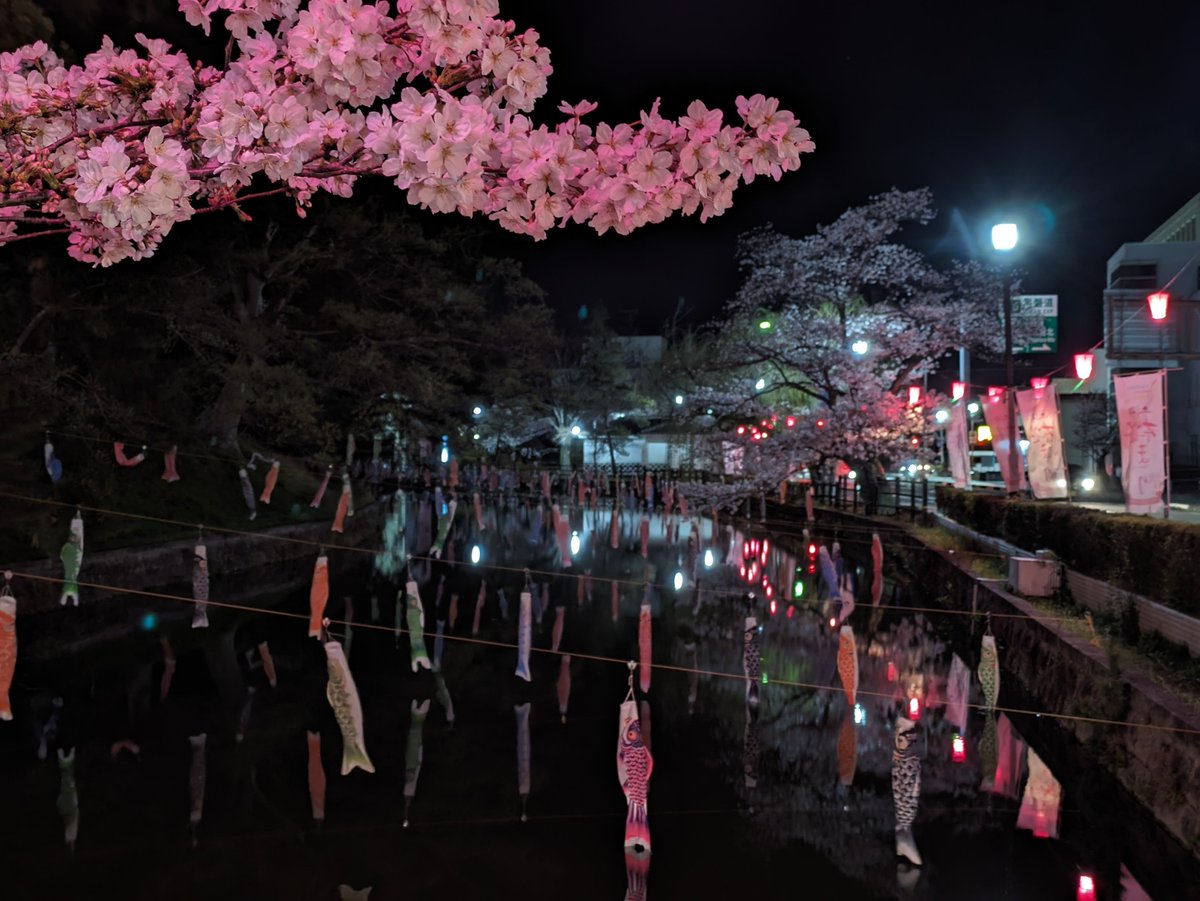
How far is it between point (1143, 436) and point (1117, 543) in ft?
6.97

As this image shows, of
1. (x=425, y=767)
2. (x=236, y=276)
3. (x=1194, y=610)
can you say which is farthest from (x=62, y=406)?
(x=1194, y=610)

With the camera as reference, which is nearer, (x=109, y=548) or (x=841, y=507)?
(x=109, y=548)

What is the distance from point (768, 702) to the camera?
11.1 metres

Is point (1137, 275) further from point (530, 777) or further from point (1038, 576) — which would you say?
point (530, 777)

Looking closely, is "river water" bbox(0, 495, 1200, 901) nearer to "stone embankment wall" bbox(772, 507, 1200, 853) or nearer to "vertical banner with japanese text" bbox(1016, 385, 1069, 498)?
"stone embankment wall" bbox(772, 507, 1200, 853)

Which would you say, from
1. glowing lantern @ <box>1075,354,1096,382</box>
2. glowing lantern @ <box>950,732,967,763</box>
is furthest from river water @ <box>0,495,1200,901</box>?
glowing lantern @ <box>1075,354,1096,382</box>

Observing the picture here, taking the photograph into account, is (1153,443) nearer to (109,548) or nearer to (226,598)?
(226,598)

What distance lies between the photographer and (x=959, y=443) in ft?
65.7

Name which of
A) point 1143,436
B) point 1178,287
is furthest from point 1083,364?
point 1178,287

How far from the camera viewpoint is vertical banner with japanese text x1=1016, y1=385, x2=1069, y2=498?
15.2 meters

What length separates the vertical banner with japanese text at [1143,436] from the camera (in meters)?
11.2

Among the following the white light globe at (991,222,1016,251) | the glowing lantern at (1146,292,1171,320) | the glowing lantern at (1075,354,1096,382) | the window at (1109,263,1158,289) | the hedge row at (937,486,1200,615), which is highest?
the window at (1109,263,1158,289)

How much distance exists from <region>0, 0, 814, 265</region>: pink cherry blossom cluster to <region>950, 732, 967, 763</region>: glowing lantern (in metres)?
8.05

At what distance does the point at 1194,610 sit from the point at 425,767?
772cm
